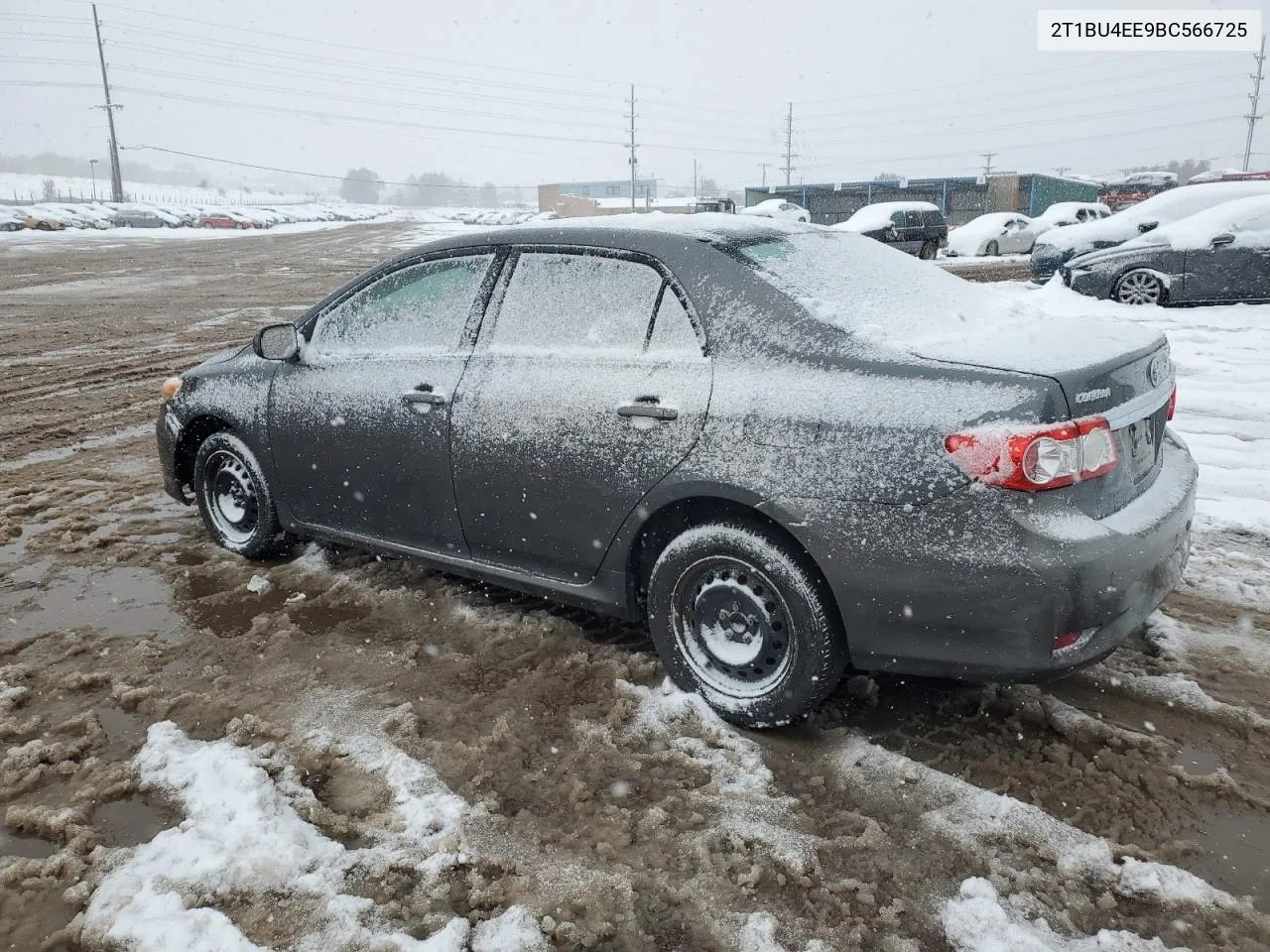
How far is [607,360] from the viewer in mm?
3182

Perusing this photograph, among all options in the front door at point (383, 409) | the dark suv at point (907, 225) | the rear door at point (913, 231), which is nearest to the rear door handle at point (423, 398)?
the front door at point (383, 409)

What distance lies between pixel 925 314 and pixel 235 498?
11.3 ft

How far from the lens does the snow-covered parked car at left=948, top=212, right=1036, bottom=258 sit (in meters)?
24.9

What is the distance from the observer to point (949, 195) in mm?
39844

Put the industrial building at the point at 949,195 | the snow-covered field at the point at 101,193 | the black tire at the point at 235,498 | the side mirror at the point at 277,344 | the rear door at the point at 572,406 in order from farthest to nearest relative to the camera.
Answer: the snow-covered field at the point at 101,193, the industrial building at the point at 949,195, the black tire at the point at 235,498, the side mirror at the point at 277,344, the rear door at the point at 572,406

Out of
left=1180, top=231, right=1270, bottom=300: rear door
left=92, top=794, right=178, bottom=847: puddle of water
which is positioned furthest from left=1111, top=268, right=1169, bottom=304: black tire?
left=92, top=794, right=178, bottom=847: puddle of water

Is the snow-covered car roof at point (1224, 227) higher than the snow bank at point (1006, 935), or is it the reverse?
the snow-covered car roof at point (1224, 227)

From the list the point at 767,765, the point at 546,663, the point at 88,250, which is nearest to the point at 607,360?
the point at 546,663

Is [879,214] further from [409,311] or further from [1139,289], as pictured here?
[409,311]

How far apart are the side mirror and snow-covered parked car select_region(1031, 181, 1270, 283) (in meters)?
12.6

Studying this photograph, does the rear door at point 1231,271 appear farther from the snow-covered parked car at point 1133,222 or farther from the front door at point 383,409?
the front door at point 383,409

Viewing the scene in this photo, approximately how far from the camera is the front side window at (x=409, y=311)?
3.70 m

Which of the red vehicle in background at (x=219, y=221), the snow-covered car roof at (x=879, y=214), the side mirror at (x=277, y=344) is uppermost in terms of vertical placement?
the red vehicle in background at (x=219, y=221)

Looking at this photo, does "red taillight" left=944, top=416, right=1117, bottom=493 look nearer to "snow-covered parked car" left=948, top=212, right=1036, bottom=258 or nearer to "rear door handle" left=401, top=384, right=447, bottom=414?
"rear door handle" left=401, top=384, right=447, bottom=414
